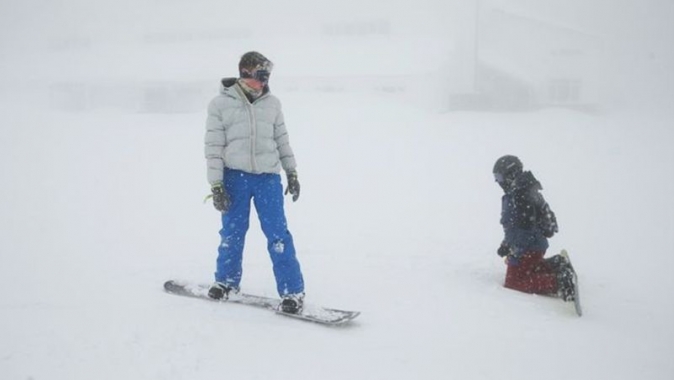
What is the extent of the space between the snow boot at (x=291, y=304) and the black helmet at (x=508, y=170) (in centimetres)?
233

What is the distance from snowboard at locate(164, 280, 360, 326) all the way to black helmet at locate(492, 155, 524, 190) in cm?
206

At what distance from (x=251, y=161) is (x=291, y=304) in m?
1.17

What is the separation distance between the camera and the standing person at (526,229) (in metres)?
4.84

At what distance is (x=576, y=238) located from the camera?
7891 millimetres

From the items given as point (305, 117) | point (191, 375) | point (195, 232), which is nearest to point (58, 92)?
point (305, 117)

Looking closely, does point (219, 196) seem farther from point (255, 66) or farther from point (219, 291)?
point (255, 66)

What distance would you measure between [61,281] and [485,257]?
4738 millimetres

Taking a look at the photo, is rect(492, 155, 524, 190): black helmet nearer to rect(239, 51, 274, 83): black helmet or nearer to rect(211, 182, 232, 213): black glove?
rect(239, 51, 274, 83): black helmet

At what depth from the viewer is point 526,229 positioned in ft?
16.1

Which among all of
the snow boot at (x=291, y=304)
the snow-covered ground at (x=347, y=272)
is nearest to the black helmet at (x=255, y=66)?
the snow boot at (x=291, y=304)

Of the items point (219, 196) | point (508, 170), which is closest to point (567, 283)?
point (508, 170)

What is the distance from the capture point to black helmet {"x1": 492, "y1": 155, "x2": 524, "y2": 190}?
16.1ft

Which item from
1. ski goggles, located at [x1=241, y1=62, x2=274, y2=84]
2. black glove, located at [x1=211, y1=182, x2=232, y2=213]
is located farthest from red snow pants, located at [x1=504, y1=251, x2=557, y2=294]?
ski goggles, located at [x1=241, y1=62, x2=274, y2=84]

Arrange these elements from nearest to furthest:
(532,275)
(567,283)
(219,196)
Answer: (219,196)
(567,283)
(532,275)
